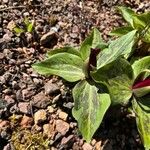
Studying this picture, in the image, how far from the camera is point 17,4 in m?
3.16

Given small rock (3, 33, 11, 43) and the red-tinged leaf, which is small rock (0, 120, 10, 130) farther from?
the red-tinged leaf

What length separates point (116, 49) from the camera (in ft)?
8.19

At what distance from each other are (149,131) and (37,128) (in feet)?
2.22

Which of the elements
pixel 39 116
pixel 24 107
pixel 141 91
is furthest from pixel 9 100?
pixel 141 91

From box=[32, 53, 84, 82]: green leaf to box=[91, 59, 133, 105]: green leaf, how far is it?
9.4 inches

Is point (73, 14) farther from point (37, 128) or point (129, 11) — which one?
point (37, 128)

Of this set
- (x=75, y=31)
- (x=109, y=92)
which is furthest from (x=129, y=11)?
(x=109, y=92)

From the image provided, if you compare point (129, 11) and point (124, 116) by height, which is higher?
point (129, 11)

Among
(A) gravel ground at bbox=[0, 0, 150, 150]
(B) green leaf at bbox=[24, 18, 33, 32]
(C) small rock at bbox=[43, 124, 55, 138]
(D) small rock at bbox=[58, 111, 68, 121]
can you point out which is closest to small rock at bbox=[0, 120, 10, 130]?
(A) gravel ground at bbox=[0, 0, 150, 150]

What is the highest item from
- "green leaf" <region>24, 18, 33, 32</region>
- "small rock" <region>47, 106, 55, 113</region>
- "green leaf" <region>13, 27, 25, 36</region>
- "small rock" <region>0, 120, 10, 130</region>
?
"green leaf" <region>24, 18, 33, 32</region>

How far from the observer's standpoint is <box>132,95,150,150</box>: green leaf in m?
2.42

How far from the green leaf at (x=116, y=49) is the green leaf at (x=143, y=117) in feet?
0.97

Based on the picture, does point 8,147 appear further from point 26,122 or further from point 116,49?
→ point 116,49

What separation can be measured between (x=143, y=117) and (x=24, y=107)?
2.41ft
